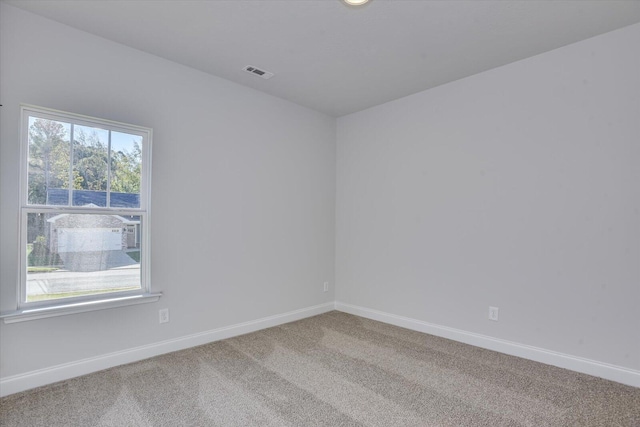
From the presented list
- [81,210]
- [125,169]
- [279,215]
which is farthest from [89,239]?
[279,215]

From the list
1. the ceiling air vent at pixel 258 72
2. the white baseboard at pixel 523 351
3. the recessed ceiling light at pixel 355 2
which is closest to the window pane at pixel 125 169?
the ceiling air vent at pixel 258 72

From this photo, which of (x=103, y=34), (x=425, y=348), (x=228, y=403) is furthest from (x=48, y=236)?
(x=425, y=348)

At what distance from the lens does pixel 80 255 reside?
2619mm

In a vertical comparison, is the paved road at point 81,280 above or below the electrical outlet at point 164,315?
above

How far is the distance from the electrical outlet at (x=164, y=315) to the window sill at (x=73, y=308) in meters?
0.13

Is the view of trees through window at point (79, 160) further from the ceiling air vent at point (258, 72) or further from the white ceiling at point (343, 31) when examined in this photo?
the ceiling air vent at point (258, 72)

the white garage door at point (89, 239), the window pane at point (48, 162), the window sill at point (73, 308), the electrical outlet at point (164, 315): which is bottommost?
the electrical outlet at point (164, 315)

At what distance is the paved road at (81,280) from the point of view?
244 cm

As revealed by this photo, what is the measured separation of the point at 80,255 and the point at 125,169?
777 millimetres

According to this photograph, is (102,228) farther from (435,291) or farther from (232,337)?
(435,291)

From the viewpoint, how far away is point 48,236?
8.12ft

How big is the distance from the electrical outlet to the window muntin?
24 cm

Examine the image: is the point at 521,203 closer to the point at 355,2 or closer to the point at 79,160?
the point at 355,2

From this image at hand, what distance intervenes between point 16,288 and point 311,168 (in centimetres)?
305
